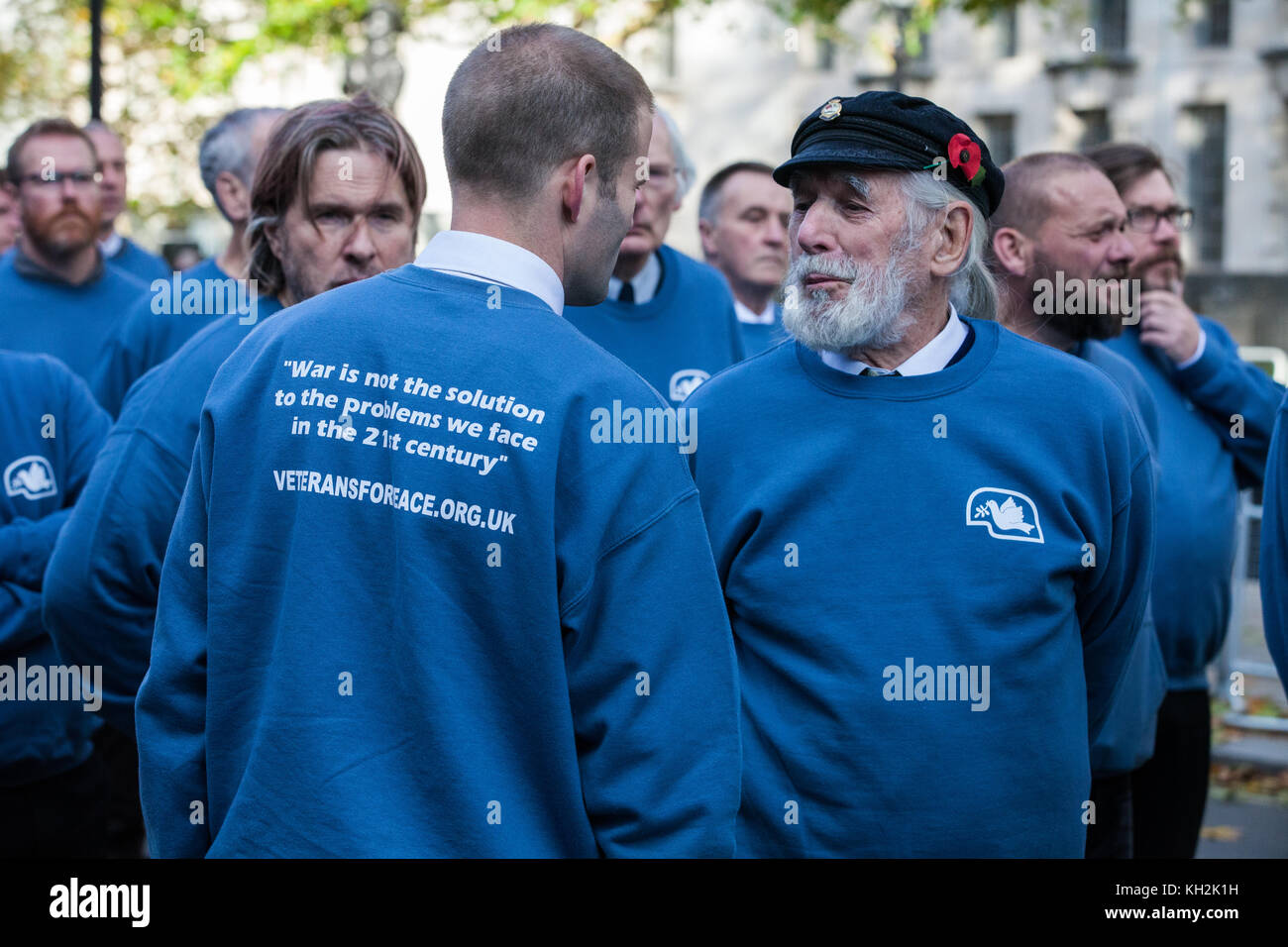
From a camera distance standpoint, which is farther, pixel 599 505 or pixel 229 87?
pixel 229 87

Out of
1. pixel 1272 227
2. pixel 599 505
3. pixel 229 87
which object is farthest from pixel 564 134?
pixel 1272 227

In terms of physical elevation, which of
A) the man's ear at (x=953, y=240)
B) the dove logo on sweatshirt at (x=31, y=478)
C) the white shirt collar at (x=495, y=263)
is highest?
the man's ear at (x=953, y=240)

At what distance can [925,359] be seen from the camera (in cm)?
301

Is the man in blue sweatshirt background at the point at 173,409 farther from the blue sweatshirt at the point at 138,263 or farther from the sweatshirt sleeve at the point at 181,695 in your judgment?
the blue sweatshirt at the point at 138,263

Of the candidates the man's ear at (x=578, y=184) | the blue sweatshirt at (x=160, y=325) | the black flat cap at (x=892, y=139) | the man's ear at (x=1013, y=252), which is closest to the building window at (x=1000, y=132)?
the blue sweatshirt at (x=160, y=325)

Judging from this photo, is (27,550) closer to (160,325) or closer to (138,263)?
(160,325)

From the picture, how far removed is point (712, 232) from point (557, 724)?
14.5ft

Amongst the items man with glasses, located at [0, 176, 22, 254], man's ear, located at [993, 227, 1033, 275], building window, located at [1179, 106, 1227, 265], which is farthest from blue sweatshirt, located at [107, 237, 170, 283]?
building window, located at [1179, 106, 1227, 265]

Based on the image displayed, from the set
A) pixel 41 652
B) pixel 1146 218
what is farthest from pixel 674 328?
pixel 41 652

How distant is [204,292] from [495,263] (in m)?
2.88

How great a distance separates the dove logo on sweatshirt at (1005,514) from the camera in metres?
2.80

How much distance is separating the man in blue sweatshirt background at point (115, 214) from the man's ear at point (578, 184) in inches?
200
